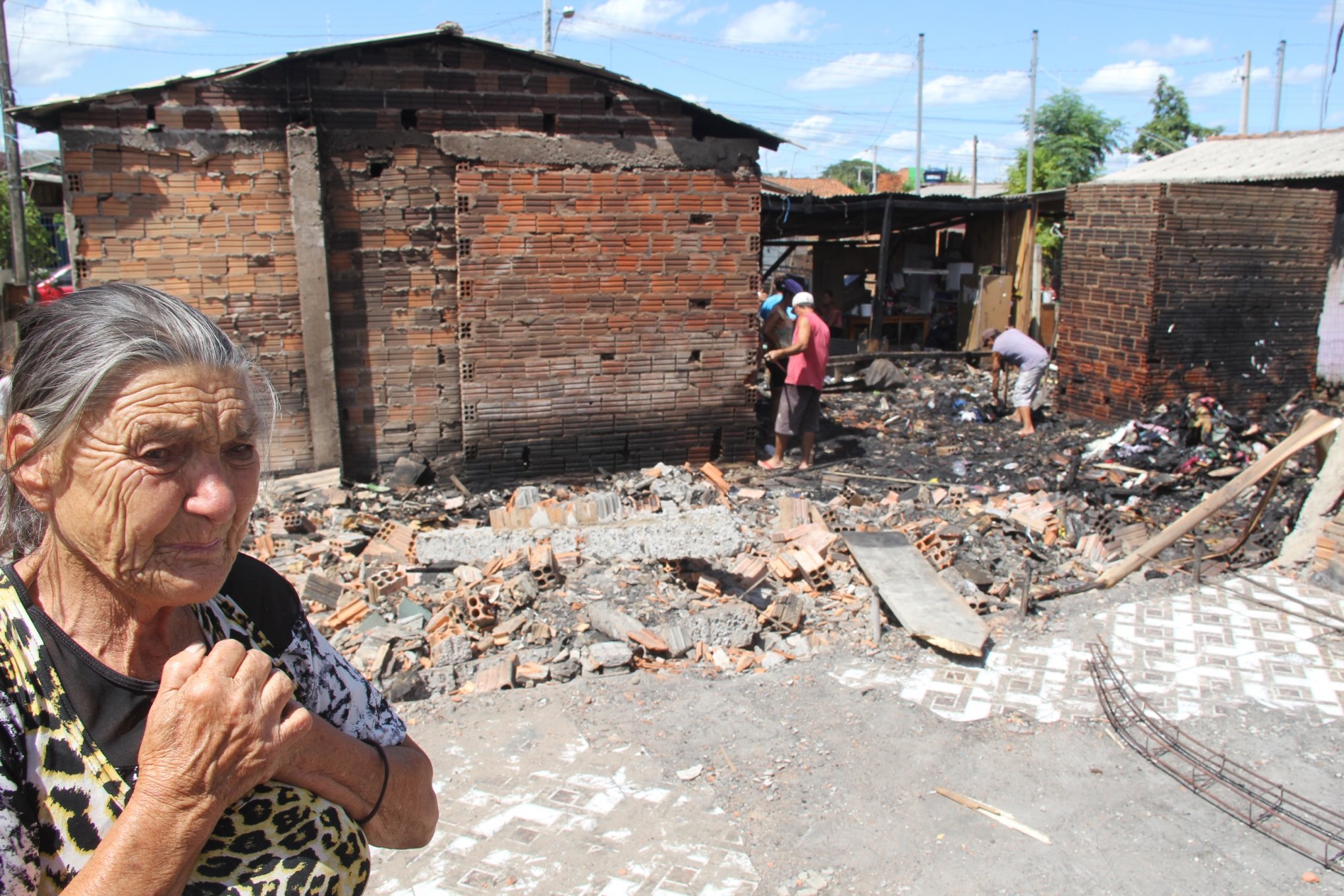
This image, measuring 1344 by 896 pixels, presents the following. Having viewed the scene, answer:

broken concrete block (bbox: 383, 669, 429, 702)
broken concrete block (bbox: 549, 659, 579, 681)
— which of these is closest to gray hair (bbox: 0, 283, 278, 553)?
broken concrete block (bbox: 383, 669, 429, 702)

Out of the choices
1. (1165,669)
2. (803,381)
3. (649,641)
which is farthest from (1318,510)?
(649,641)

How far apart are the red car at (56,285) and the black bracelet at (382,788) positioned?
7.63 meters

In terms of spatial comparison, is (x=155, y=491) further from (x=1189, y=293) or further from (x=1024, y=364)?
(x=1189, y=293)

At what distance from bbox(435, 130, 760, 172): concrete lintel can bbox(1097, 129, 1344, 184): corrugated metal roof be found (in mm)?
7449

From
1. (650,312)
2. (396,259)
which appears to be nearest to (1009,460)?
(650,312)

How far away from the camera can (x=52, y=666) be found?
1.29 metres

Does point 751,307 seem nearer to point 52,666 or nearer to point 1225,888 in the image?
point 1225,888

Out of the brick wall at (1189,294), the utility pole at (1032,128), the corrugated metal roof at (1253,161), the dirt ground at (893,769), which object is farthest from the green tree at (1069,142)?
the dirt ground at (893,769)

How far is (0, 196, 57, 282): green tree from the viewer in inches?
823

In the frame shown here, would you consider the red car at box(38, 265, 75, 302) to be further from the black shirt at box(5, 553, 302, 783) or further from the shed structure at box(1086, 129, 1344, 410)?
the shed structure at box(1086, 129, 1344, 410)

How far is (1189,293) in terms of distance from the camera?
10531mm

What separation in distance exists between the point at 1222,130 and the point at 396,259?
37.5 m

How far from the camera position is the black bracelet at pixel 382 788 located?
156 centimetres

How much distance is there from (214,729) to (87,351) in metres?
0.58
